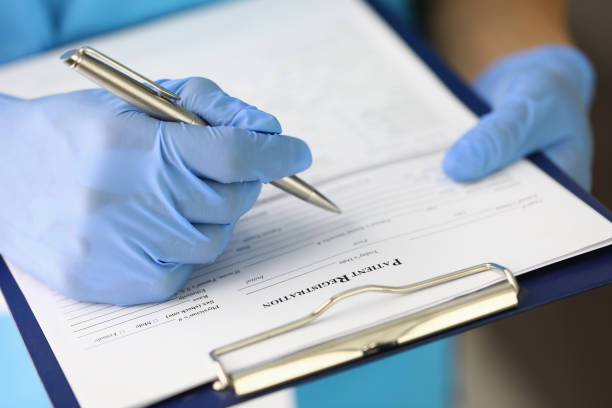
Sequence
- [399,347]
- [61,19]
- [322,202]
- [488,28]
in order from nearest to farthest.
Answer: [399,347]
[322,202]
[61,19]
[488,28]

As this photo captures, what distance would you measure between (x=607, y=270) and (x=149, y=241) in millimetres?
335

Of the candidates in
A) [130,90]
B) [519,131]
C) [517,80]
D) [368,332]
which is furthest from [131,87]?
[517,80]

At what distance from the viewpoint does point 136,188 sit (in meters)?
0.46

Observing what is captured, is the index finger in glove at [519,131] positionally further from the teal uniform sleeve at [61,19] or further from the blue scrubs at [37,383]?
the teal uniform sleeve at [61,19]

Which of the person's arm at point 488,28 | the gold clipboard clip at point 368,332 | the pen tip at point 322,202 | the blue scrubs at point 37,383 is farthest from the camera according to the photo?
the person's arm at point 488,28

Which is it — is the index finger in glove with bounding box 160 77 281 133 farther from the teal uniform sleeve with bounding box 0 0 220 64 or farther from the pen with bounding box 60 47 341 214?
the teal uniform sleeve with bounding box 0 0 220 64

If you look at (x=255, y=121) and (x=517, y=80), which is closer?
(x=255, y=121)

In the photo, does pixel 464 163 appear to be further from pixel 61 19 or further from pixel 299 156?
pixel 61 19

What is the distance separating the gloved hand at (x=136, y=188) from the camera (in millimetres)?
457

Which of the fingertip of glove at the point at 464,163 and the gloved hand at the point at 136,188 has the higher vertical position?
the gloved hand at the point at 136,188

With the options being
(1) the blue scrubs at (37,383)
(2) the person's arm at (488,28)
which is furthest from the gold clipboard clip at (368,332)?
(2) the person's arm at (488,28)

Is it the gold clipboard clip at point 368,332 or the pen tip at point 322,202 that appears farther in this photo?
the pen tip at point 322,202

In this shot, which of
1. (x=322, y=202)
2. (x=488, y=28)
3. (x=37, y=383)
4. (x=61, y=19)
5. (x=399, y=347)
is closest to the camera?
(x=399, y=347)

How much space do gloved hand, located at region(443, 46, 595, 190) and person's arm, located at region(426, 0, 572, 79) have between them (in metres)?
0.05
